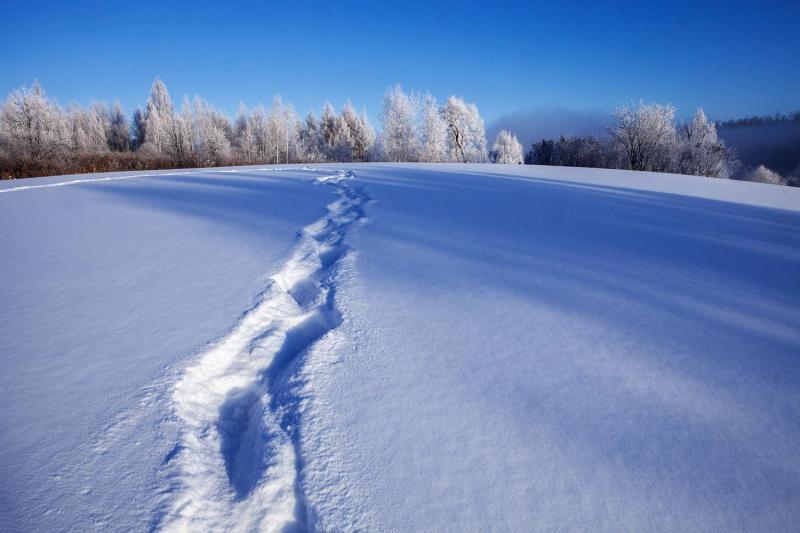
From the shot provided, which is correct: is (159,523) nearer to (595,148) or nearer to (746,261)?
(746,261)

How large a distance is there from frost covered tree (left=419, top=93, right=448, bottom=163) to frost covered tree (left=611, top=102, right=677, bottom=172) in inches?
414

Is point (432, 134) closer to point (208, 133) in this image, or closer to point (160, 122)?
point (208, 133)

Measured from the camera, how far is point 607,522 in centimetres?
88

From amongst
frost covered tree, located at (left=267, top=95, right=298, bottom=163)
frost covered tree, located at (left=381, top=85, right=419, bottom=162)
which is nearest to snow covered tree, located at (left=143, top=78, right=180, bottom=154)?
frost covered tree, located at (left=267, top=95, right=298, bottom=163)

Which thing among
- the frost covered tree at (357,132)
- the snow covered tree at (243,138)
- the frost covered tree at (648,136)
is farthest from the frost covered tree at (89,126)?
the frost covered tree at (648,136)

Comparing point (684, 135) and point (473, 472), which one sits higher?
point (684, 135)

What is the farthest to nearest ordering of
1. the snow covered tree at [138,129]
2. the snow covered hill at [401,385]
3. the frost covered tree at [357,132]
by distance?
the snow covered tree at [138,129]
the frost covered tree at [357,132]
the snow covered hill at [401,385]

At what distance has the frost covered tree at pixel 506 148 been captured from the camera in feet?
138

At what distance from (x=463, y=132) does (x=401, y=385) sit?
96.2ft

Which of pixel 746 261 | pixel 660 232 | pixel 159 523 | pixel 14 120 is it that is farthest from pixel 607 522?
pixel 14 120

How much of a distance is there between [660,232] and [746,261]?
848 millimetres

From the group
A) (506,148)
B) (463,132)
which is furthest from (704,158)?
(506,148)

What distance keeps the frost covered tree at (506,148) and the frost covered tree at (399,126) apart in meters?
17.2

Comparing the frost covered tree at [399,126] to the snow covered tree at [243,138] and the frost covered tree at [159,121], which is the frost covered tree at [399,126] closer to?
the snow covered tree at [243,138]
